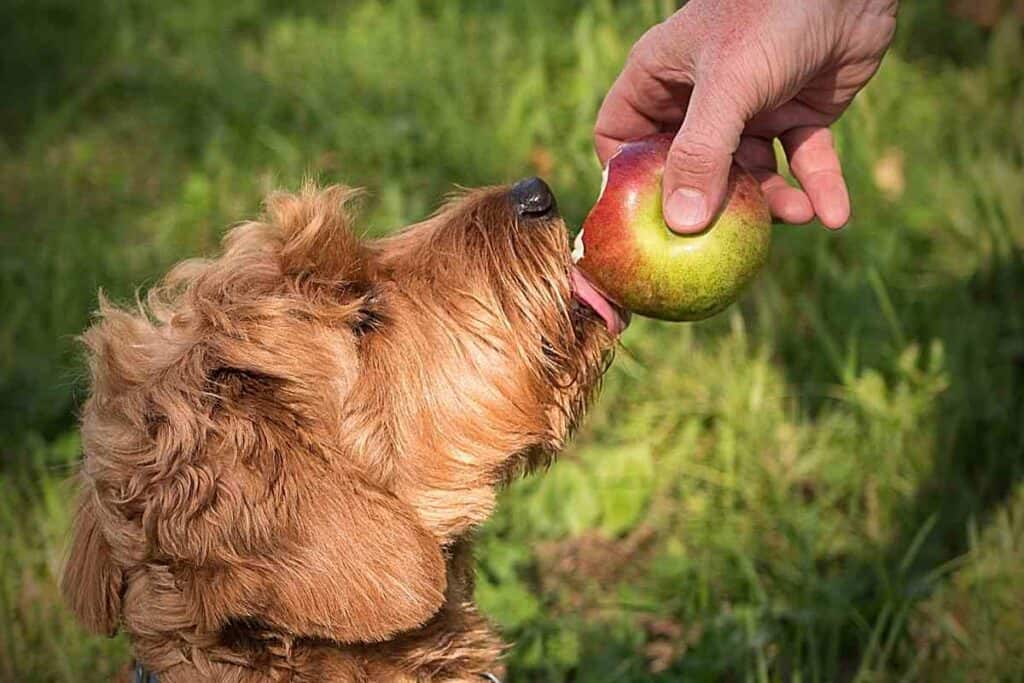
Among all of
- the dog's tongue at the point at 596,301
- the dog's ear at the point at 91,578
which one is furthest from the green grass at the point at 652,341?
the dog's tongue at the point at 596,301

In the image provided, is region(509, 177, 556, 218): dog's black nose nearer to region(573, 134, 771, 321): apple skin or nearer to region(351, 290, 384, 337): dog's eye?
region(573, 134, 771, 321): apple skin

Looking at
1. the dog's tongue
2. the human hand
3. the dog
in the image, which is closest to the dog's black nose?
the dog

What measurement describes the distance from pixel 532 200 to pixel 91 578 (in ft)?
4.36

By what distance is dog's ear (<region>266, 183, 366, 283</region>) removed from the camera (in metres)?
3.00

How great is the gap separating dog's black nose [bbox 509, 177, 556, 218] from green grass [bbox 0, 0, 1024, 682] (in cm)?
112

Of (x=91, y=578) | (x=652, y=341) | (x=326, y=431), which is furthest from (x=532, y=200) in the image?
(x=652, y=341)

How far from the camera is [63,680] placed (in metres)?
3.67

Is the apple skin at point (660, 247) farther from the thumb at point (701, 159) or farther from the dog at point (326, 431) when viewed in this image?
the dog at point (326, 431)

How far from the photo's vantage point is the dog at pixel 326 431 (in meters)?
2.61

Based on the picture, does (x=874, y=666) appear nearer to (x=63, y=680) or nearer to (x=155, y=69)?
(x=63, y=680)

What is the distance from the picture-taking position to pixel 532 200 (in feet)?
10.1

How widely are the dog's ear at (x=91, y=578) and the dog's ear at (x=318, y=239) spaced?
703mm

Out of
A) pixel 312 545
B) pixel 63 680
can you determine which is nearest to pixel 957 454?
pixel 312 545

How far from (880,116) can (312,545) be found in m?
4.18
